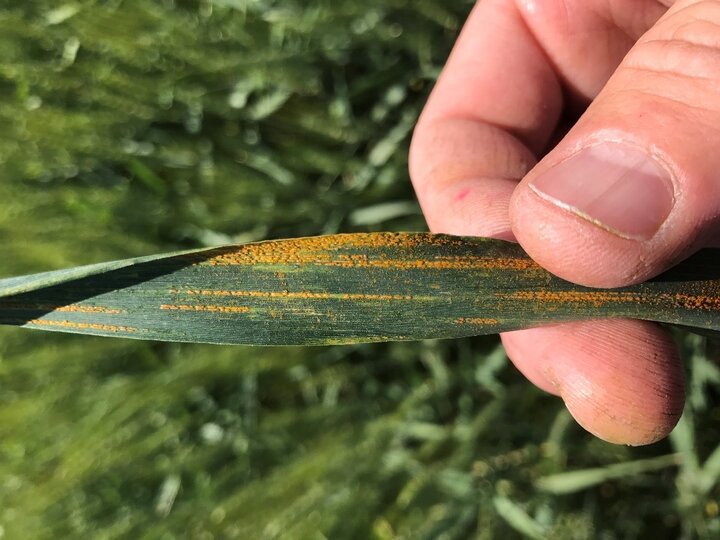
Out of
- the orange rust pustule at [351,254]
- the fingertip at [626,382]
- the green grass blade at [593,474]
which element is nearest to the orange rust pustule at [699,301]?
the fingertip at [626,382]

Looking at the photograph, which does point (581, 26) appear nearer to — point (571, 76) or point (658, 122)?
point (571, 76)

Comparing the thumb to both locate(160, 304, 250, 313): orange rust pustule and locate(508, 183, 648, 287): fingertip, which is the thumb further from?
locate(160, 304, 250, 313): orange rust pustule

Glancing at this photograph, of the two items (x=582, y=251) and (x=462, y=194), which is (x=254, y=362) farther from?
(x=582, y=251)

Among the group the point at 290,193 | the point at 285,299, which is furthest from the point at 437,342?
the point at 285,299

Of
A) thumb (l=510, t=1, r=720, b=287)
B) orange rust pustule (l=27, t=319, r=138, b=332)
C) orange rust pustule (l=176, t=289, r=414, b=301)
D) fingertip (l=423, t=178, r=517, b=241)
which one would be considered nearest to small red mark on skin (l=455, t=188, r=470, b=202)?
fingertip (l=423, t=178, r=517, b=241)

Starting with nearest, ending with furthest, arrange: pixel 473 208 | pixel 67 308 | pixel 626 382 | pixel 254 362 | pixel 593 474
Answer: pixel 67 308
pixel 626 382
pixel 473 208
pixel 593 474
pixel 254 362

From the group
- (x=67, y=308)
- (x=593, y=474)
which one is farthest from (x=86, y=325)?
(x=593, y=474)

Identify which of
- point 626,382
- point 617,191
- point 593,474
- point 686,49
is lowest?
point 593,474

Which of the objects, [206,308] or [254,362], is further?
[254,362]
